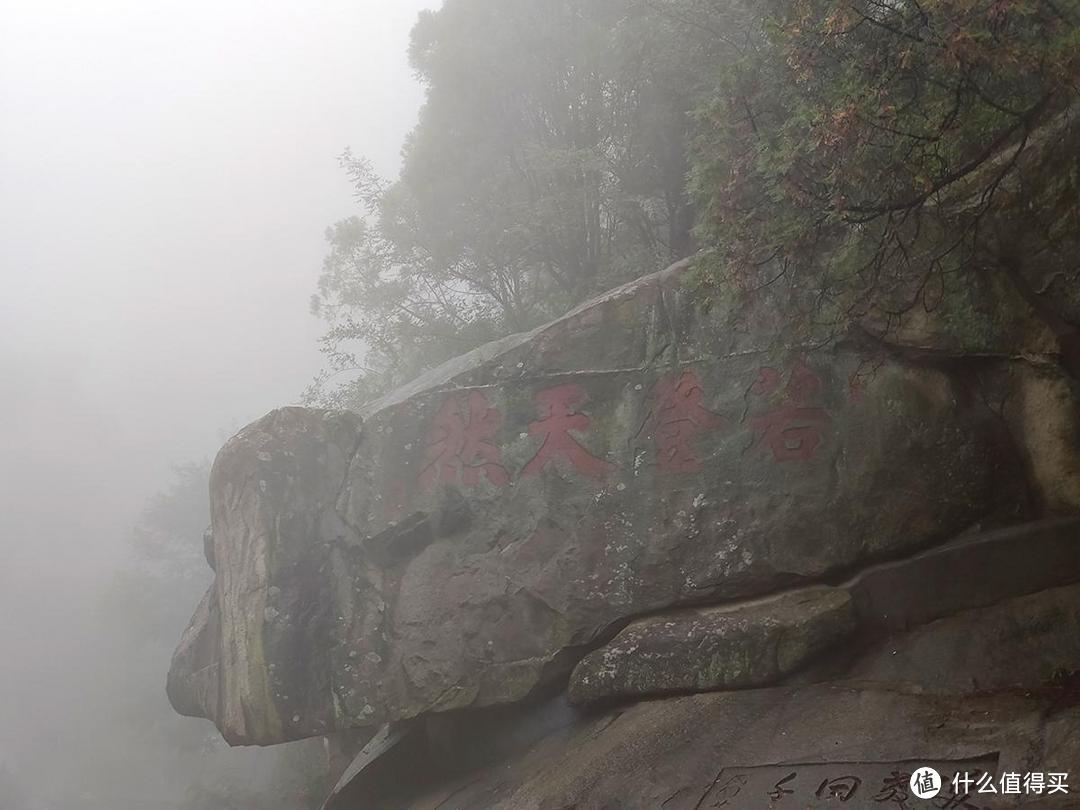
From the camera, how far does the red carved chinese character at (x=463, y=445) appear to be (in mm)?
7484

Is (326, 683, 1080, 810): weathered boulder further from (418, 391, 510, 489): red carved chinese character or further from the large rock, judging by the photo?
(418, 391, 510, 489): red carved chinese character

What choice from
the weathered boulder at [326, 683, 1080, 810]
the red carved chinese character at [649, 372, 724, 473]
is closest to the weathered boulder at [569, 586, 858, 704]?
the weathered boulder at [326, 683, 1080, 810]

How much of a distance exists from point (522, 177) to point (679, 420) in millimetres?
6599

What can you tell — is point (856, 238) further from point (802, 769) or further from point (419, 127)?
point (419, 127)

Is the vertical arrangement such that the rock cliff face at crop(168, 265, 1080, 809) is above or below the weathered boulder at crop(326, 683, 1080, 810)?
above

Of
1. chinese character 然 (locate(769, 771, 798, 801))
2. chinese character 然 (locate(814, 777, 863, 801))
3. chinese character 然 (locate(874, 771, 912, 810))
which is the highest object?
chinese character 然 (locate(769, 771, 798, 801))

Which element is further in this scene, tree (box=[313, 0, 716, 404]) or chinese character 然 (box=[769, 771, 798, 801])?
tree (box=[313, 0, 716, 404])

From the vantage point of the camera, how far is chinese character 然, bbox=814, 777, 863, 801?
436cm

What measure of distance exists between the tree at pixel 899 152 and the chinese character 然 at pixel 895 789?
2746 millimetres

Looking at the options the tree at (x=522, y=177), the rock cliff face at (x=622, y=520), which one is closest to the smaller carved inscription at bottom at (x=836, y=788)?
the rock cliff face at (x=622, y=520)

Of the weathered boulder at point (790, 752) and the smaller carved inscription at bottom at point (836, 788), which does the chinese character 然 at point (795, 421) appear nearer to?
the weathered boulder at point (790, 752)

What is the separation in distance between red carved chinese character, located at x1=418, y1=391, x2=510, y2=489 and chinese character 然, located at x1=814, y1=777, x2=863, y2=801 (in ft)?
12.6

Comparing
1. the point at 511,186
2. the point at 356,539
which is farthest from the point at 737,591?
the point at 511,186

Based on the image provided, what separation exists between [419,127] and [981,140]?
10623 mm
